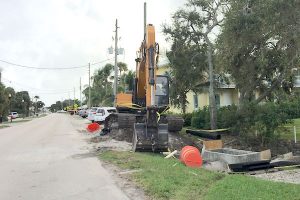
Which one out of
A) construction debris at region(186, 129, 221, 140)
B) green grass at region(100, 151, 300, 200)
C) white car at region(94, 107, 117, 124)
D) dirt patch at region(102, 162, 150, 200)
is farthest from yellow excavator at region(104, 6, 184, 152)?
white car at region(94, 107, 117, 124)

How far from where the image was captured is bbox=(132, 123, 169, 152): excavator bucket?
54.0 ft

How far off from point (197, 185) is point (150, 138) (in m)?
7.25

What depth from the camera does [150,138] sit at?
656 inches

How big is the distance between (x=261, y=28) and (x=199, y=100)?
32041 millimetres

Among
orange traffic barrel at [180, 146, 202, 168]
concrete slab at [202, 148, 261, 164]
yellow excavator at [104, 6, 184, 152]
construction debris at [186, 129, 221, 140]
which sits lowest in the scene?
concrete slab at [202, 148, 261, 164]

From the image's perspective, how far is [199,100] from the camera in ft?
160

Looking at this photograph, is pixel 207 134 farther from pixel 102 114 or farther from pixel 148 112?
pixel 102 114

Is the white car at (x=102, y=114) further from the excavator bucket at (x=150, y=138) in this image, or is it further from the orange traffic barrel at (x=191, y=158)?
the orange traffic barrel at (x=191, y=158)

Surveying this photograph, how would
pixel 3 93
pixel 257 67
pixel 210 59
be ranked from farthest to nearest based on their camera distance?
pixel 3 93
pixel 210 59
pixel 257 67

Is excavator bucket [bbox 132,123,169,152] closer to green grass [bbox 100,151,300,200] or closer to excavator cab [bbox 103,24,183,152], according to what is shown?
excavator cab [bbox 103,24,183,152]

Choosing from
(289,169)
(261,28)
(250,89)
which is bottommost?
(289,169)

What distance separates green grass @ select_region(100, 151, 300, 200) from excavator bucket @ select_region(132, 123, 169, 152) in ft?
13.2

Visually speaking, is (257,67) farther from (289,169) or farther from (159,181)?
(159,181)

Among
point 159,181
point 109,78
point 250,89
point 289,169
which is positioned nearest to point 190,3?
point 250,89
